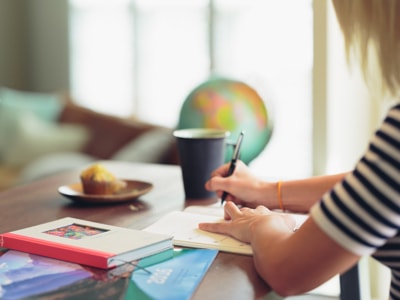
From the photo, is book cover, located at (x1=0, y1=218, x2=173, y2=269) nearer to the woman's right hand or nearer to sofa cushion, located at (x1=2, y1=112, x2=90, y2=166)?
the woman's right hand

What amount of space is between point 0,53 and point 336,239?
3970 millimetres

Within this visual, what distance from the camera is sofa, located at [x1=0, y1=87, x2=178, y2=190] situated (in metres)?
3.35

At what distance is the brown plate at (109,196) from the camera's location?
4.43ft

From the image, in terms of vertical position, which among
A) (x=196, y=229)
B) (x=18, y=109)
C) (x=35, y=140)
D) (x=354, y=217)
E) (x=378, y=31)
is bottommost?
(x=35, y=140)

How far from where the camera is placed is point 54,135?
363 cm

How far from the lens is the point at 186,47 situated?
4.06m

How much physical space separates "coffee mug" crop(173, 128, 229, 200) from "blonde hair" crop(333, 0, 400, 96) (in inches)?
20.5

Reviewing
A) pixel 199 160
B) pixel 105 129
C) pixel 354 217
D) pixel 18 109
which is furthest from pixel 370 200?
pixel 18 109

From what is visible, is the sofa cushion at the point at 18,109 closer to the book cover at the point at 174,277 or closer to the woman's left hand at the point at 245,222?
the woman's left hand at the point at 245,222

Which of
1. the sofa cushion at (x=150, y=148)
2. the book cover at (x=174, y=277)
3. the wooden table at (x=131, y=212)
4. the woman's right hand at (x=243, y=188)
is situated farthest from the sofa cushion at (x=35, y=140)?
the book cover at (x=174, y=277)

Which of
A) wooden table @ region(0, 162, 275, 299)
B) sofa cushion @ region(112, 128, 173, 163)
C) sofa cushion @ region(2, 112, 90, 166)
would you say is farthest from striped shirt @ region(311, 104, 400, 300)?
sofa cushion @ region(2, 112, 90, 166)

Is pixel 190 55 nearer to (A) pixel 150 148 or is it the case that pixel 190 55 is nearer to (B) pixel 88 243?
(A) pixel 150 148

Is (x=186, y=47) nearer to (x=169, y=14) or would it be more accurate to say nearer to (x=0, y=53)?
(x=169, y=14)

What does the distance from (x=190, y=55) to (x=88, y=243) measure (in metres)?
3.12
